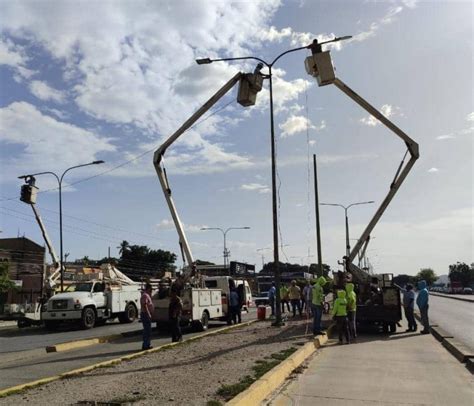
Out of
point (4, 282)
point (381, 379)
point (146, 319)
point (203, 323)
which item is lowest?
point (381, 379)

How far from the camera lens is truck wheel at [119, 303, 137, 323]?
81.9ft

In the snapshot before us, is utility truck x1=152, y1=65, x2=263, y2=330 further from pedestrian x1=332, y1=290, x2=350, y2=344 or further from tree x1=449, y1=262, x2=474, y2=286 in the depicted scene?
tree x1=449, y1=262, x2=474, y2=286

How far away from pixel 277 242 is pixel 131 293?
32.3 feet

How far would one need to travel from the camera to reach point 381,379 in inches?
364

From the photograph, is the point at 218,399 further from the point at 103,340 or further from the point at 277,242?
the point at 277,242

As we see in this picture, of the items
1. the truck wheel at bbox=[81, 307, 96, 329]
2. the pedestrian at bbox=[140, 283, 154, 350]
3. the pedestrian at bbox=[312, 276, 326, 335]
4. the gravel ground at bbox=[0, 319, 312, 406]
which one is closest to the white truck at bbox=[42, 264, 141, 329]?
the truck wheel at bbox=[81, 307, 96, 329]

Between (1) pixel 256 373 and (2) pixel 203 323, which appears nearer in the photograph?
(1) pixel 256 373

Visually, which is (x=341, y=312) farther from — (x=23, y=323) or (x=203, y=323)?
(x=23, y=323)

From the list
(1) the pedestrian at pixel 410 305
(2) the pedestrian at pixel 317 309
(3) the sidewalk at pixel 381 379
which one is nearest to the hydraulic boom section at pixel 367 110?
(1) the pedestrian at pixel 410 305

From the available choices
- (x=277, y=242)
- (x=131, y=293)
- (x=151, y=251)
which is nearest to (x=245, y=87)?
(x=277, y=242)

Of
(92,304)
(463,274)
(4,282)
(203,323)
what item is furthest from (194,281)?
(463,274)

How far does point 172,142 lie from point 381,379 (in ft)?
45.2

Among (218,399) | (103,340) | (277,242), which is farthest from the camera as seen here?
(277,242)

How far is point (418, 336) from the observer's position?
653 inches
